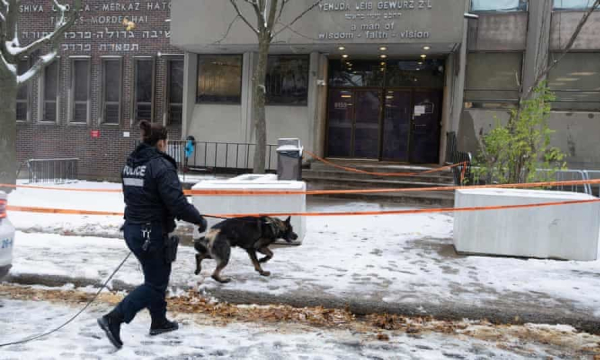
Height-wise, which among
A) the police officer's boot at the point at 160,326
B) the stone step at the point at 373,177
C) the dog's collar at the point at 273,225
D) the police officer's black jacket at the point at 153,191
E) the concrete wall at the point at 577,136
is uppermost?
the concrete wall at the point at 577,136

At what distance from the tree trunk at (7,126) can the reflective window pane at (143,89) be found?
593 centimetres

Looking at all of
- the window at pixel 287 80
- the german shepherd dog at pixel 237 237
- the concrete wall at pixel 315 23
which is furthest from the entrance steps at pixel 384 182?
the german shepherd dog at pixel 237 237

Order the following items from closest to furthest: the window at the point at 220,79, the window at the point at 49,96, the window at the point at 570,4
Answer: the window at the point at 570,4
the window at the point at 220,79
the window at the point at 49,96

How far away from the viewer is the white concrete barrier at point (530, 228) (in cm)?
720

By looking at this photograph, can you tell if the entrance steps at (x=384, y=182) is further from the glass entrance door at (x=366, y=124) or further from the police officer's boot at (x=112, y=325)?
the police officer's boot at (x=112, y=325)

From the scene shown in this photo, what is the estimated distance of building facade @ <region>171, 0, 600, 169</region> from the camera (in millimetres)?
13586

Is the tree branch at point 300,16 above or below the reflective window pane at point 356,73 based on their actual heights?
above

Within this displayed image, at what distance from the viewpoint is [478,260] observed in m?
7.22

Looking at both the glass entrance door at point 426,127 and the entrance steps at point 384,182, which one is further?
the glass entrance door at point 426,127

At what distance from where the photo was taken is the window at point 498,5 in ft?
48.3

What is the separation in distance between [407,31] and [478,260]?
7697mm

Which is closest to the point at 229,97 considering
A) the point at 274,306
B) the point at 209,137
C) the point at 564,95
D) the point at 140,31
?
the point at 209,137

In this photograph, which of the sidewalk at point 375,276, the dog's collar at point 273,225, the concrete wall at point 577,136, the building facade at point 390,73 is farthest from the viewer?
the concrete wall at point 577,136

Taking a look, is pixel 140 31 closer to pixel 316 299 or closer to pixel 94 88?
pixel 94 88
